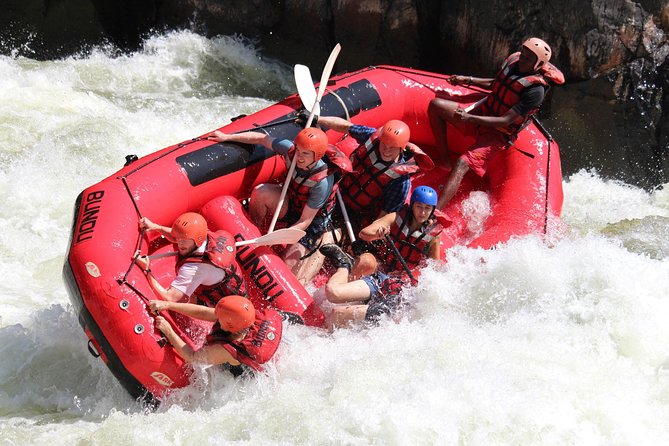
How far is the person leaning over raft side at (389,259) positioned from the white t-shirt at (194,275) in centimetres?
71

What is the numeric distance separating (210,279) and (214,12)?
5.79 metres

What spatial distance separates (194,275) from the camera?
437 cm

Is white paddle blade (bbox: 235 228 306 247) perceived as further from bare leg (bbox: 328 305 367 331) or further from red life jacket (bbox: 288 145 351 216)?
bare leg (bbox: 328 305 367 331)

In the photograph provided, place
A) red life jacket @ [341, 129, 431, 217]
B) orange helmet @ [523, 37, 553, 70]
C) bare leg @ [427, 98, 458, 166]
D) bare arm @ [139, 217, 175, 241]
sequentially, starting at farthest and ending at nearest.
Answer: bare leg @ [427, 98, 458, 166]
orange helmet @ [523, 37, 553, 70]
red life jacket @ [341, 129, 431, 217]
bare arm @ [139, 217, 175, 241]

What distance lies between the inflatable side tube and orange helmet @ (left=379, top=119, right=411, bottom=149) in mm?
934

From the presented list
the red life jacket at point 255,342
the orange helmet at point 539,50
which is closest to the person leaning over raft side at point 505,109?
the orange helmet at point 539,50

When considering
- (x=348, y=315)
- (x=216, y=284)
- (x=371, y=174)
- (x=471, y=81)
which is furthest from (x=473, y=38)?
(x=216, y=284)

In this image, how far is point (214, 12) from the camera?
9.52 m

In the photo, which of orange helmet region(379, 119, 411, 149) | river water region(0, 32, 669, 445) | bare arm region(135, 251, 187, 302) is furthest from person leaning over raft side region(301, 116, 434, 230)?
bare arm region(135, 251, 187, 302)

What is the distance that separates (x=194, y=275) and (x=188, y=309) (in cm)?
18

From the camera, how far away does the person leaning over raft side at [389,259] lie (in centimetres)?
479

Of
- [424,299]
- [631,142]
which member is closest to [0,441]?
[424,299]

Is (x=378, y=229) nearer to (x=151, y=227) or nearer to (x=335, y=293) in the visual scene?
(x=335, y=293)

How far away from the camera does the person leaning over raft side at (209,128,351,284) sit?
4832 mm
